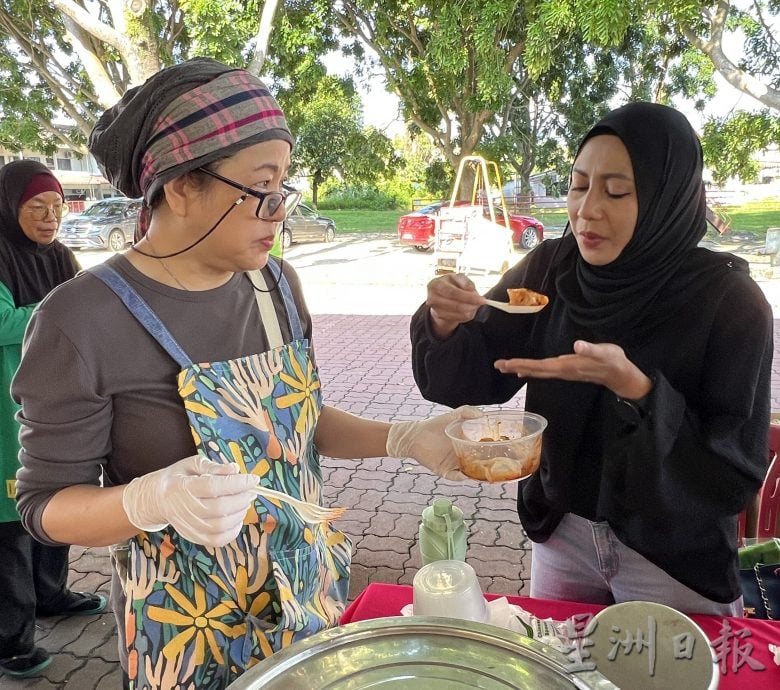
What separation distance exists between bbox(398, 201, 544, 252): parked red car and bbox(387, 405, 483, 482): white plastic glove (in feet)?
36.6

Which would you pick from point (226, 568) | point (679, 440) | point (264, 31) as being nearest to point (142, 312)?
point (226, 568)

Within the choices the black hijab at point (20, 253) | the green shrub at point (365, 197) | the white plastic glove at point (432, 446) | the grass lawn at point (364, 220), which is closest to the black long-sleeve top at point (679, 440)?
the white plastic glove at point (432, 446)

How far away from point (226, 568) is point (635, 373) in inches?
35.3

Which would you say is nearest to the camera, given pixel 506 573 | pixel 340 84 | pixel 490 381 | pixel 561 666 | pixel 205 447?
pixel 561 666

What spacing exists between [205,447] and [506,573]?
8.07 ft

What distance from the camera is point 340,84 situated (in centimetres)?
1112

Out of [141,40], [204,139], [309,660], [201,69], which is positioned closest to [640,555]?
[309,660]

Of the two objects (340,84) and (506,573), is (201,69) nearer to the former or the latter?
(506,573)

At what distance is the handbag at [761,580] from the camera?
1539 millimetres

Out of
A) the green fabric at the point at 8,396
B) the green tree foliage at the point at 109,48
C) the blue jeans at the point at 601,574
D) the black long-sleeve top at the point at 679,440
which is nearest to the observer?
the black long-sleeve top at the point at 679,440

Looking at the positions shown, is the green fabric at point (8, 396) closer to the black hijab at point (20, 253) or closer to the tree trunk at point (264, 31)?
the black hijab at point (20, 253)

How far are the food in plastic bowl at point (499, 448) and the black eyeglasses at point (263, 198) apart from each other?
0.61 metres

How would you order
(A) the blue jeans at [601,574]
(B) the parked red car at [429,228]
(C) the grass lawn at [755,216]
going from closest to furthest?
(A) the blue jeans at [601,574] → (B) the parked red car at [429,228] → (C) the grass lawn at [755,216]

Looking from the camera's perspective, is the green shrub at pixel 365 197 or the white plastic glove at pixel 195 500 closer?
the white plastic glove at pixel 195 500
